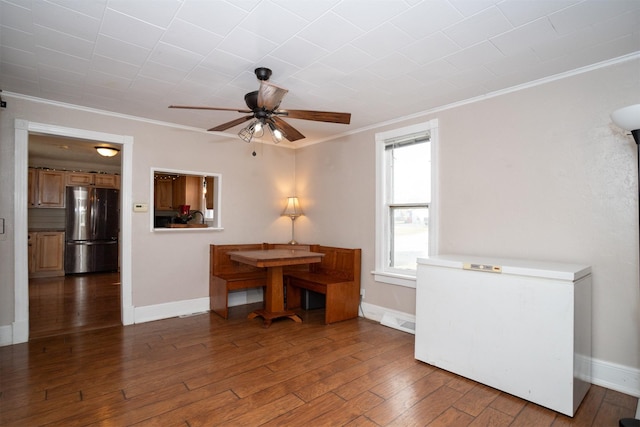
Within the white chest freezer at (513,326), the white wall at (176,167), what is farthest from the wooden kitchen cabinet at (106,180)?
the white chest freezer at (513,326)

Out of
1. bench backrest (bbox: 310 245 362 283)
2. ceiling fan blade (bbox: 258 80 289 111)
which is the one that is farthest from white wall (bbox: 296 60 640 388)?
ceiling fan blade (bbox: 258 80 289 111)

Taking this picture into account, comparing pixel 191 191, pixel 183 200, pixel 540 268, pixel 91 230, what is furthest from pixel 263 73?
pixel 91 230

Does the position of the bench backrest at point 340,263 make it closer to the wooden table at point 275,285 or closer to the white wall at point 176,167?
the wooden table at point 275,285

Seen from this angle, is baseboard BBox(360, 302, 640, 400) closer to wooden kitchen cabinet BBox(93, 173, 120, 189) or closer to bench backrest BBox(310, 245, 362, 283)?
bench backrest BBox(310, 245, 362, 283)

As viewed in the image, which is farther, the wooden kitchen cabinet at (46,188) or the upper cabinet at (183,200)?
the wooden kitchen cabinet at (46,188)

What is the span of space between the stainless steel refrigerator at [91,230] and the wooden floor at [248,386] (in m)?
4.47

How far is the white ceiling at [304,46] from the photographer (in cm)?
192

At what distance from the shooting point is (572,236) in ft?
8.72

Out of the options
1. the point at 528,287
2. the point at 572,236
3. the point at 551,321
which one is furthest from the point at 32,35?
the point at 572,236

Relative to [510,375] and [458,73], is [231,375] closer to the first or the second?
[510,375]

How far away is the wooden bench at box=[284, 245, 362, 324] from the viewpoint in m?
3.97

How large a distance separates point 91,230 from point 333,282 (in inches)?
241

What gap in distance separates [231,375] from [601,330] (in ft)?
9.35

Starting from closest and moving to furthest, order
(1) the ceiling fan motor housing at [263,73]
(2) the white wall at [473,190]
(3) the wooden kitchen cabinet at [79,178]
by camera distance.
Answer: (2) the white wall at [473,190], (1) the ceiling fan motor housing at [263,73], (3) the wooden kitchen cabinet at [79,178]
